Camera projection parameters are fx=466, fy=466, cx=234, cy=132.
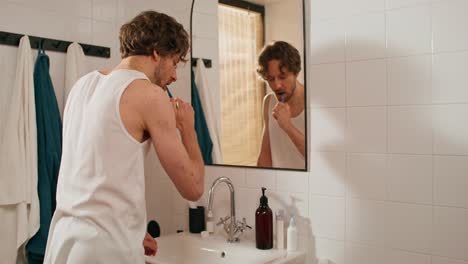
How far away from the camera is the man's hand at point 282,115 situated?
185 centimetres

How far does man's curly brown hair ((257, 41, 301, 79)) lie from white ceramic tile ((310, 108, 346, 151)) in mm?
198

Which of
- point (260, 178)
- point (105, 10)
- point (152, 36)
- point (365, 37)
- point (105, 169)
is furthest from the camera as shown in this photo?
point (105, 10)

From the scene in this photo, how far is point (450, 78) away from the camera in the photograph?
148 centimetres

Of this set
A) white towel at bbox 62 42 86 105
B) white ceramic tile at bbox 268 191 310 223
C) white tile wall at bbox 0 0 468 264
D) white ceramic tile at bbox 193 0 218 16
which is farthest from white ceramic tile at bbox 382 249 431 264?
white towel at bbox 62 42 86 105

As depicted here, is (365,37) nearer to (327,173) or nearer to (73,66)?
(327,173)

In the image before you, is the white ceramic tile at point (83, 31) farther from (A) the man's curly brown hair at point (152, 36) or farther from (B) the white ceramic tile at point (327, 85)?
(B) the white ceramic tile at point (327, 85)

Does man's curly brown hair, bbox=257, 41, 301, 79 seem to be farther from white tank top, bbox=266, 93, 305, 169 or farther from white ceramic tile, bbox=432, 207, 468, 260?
white ceramic tile, bbox=432, 207, 468, 260

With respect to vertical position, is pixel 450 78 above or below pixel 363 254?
above

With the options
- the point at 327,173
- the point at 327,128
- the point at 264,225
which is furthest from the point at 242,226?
the point at 327,128

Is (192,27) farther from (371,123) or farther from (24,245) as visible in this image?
(24,245)

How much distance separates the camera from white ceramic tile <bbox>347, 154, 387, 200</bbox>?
161 cm

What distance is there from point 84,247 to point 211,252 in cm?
74

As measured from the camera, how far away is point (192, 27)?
2.22 meters

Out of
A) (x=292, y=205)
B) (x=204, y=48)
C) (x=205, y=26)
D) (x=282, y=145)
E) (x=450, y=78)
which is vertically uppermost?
(x=205, y=26)
